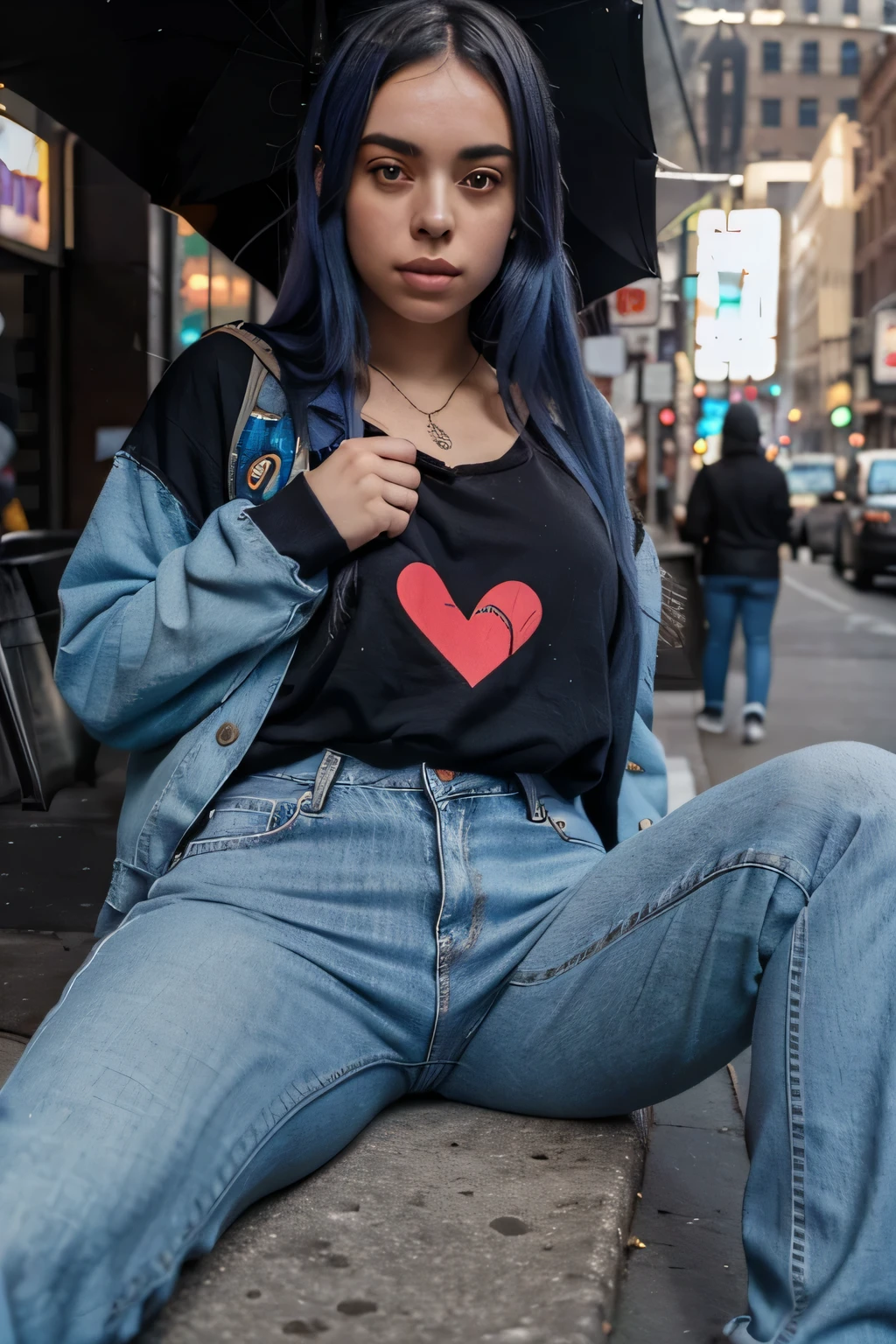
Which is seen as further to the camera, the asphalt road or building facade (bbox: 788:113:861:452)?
building facade (bbox: 788:113:861:452)

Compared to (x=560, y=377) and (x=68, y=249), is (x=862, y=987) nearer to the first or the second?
(x=560, y=377)

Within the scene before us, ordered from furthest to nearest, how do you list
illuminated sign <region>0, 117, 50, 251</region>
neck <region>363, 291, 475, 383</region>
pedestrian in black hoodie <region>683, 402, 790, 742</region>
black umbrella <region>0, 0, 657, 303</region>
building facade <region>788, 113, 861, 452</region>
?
building facade <region>788, 113, 861, 452</region>, pedestrian in black hoodie <region>683, 402, 790, 742</region>, illuminated sign <region>0, 117, 50, 251</region>, black umbrella <region>0, 0, 657, 303</region>, neck <region>363, 291, 475, 383</region>

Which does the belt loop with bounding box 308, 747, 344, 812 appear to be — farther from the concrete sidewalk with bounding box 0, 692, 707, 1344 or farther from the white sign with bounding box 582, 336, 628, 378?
the white sign with bounding box 582, 336, 628, 378

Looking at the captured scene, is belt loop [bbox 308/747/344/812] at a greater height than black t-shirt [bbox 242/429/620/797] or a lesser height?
lesser

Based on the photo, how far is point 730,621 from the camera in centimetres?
891

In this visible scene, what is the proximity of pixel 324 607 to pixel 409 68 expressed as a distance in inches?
29.8

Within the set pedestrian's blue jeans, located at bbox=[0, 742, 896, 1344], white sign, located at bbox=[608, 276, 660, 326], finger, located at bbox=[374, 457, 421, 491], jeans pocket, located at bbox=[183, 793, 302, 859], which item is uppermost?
white sign, located at bbox=[608, 276, 660, 326]

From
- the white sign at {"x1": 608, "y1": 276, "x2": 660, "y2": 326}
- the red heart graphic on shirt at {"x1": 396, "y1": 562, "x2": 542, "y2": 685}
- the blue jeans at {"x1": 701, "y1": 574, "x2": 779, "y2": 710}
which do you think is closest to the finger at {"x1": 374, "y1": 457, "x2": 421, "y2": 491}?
the red heart graphic on shirt at {"x1": 396, "y1": 562, "x2": 542, "y2": 685}

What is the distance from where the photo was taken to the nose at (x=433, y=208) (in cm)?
196

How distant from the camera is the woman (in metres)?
1.47

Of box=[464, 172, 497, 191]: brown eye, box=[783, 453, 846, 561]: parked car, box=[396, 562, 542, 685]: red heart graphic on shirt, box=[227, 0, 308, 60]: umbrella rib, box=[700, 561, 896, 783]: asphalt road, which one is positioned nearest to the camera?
box=[396, 562, 542, 685]: red heart graphic on shirt

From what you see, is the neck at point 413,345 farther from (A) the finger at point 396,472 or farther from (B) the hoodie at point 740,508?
(B) the hoodie at point 740,508

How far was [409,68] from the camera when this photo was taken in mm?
1962

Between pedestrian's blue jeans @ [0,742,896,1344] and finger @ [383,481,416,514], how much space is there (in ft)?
1.12
